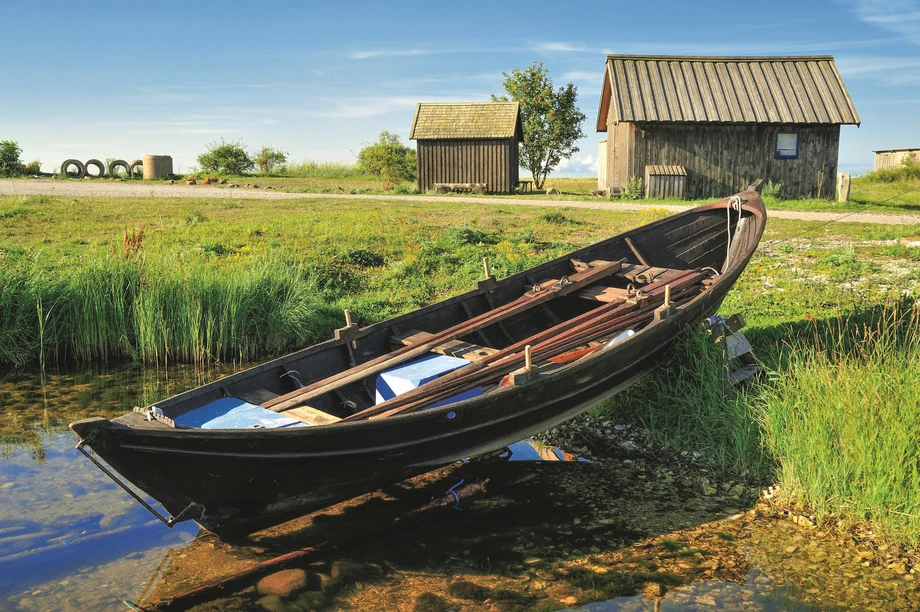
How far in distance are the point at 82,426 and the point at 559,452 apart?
4.68 metres

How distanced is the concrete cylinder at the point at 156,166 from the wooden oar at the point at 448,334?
31.4 metres

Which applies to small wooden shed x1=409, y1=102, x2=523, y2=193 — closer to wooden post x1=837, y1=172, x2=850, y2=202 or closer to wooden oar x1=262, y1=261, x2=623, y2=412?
wooden post x1=837, y1=172, x2=850, y2=202

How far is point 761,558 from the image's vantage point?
559cm

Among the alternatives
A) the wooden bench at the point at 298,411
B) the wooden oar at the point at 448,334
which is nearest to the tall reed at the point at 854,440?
the wooden oar at the point at 448,334

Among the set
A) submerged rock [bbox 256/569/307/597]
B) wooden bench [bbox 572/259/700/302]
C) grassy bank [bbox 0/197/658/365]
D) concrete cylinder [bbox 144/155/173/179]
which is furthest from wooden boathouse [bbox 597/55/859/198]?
submerged rock [bbox 256/569/307/597]

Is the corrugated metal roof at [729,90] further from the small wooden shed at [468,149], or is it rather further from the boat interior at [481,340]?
the boat interior at [481,340]

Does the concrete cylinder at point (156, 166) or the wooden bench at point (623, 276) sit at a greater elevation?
the concrete cylinder at point (156, 166)

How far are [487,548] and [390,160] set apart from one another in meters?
28.9

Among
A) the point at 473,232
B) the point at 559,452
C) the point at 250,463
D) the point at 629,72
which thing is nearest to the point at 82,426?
the point at 250,463

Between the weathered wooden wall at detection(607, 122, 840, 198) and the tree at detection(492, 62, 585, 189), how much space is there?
44.2ft

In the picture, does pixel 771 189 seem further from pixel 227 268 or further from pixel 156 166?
pixel 156 166

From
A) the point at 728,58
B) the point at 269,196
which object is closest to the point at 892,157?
the point at 728,58

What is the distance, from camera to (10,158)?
35.6m

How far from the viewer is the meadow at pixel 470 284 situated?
248 inches
